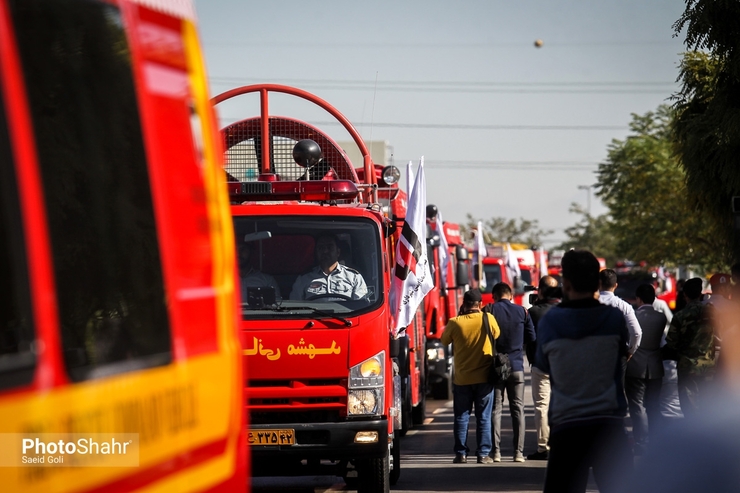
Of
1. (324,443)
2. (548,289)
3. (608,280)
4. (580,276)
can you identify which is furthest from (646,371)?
(580,276)

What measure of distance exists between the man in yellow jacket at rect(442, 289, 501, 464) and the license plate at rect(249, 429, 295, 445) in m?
3.75

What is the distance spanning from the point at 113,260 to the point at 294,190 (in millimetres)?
6591

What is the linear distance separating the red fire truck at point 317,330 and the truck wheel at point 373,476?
0.04 feet

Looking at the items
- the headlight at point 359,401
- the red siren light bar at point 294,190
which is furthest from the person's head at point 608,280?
the headlight at point 359,401

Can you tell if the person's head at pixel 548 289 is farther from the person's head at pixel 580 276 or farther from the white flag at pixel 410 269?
the person's head at pixel 580 276

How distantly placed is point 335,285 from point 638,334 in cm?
349

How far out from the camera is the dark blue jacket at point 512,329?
12.2 metres

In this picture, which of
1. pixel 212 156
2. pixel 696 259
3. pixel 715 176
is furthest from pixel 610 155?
pixel 212 156

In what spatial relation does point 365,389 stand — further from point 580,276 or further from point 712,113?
point 712,113

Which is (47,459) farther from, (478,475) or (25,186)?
(478,475)

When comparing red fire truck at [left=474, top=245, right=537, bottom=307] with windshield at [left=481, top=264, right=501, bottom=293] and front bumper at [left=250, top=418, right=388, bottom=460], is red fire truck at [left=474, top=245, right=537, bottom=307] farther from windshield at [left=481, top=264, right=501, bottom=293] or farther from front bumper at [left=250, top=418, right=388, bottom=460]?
front bumper at [left=250, top=418, right=388, bottom=460]

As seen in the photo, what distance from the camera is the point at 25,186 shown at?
2.49m

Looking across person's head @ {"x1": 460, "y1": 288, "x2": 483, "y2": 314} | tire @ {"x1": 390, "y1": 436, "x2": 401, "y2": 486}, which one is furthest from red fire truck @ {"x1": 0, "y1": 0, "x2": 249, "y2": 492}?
person's head @ {"x1": 460, "y1": 288, "x2": 483, "y2": 314}
